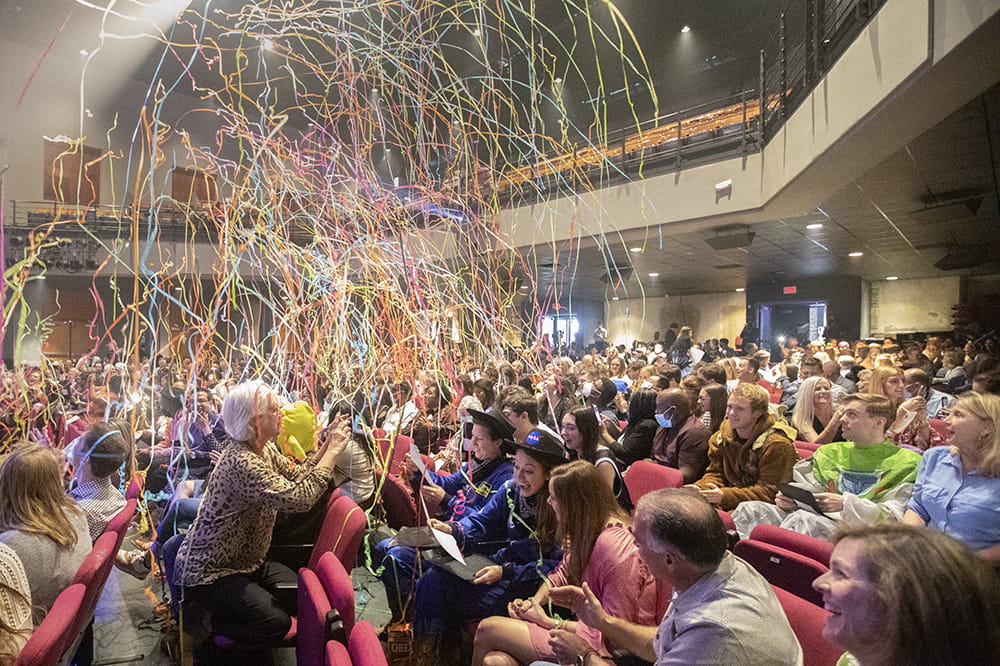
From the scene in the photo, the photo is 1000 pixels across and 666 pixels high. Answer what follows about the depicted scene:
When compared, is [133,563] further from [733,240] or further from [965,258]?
[965,258]

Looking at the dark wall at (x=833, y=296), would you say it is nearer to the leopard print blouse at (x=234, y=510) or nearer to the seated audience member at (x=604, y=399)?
the seated audience member at (x=604, y=399)

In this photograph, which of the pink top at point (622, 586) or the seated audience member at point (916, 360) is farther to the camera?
the seated audience member at point (916, 360)

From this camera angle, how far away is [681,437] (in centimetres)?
391

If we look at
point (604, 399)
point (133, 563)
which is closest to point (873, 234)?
point (604, 399)

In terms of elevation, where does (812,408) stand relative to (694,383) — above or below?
below

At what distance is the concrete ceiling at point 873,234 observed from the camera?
17.6 ft

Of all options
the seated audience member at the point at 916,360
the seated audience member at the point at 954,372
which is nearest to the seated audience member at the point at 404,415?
the seated audience member at the point at 954,372

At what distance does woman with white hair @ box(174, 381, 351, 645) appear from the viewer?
2311 mm

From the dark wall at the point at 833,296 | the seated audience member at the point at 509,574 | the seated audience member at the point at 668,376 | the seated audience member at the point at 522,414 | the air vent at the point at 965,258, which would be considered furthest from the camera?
the dark wall at the point at 833,296

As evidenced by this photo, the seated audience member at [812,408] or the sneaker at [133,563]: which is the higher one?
the seated audience member at [812,408]

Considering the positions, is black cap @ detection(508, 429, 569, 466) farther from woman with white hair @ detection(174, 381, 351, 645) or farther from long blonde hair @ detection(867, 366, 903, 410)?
long blonde hair @ detection(867, 366, 903, 410)

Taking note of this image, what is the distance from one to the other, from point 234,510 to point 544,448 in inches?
55.7

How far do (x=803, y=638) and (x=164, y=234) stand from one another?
1625cm

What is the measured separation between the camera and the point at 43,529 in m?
2.19
